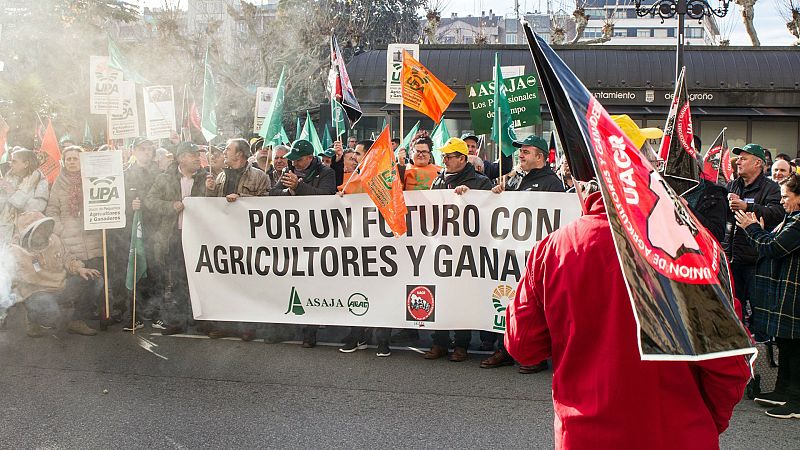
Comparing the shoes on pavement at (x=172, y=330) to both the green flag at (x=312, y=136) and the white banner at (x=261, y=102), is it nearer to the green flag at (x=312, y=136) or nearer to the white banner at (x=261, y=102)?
the green flag at (x=312, y=136)

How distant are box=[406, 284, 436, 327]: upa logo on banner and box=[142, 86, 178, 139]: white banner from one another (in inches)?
171

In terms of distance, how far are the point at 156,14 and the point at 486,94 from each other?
23.7 metres

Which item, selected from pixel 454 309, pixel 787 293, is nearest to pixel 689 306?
pixel 787 293

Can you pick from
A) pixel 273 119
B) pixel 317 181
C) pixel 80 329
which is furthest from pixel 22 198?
pixel 317 181

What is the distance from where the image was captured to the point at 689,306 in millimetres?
1945


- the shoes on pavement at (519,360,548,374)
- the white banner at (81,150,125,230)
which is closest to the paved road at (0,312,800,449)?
the shoes on pavement at (519,360,548,374)

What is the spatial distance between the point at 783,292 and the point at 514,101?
427cm

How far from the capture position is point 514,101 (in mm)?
9039

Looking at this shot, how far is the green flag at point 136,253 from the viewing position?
320 inches

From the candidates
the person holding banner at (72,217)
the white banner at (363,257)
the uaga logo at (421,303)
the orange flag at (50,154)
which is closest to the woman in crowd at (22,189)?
the person holding banner at (72,217)

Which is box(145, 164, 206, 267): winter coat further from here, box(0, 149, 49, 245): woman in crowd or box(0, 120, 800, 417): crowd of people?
box(0, 149, 49, 245): woman in crowd

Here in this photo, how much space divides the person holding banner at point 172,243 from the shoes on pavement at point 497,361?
3.05m

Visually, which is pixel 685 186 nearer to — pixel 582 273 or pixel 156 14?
pixel 582 273

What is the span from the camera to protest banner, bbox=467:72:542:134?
8.98 metres
